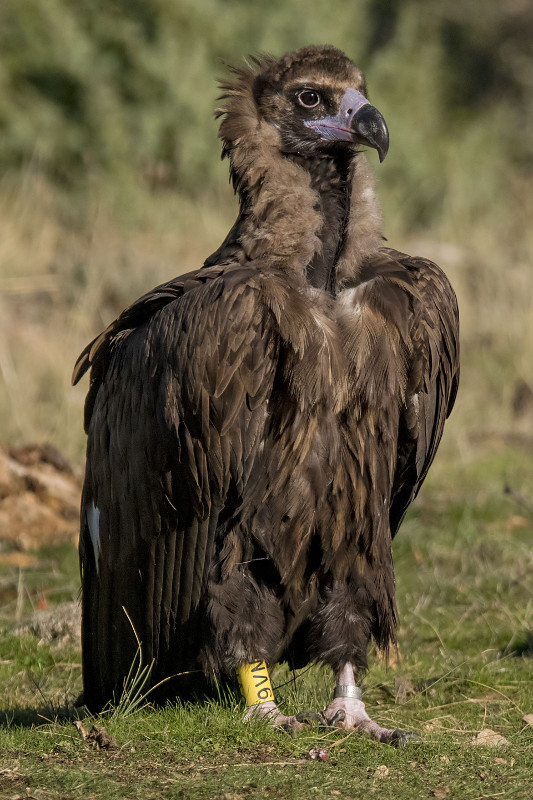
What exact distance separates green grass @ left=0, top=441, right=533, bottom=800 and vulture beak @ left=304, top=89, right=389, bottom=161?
211 centimetres

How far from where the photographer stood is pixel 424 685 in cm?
500

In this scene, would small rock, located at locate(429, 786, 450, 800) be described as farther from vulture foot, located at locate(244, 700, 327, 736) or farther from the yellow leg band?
the yellow leg band

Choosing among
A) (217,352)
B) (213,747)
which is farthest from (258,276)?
(213,747)

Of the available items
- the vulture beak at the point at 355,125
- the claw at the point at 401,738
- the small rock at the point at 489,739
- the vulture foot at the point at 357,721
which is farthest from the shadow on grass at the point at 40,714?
the vulture beak at the point at 355,125

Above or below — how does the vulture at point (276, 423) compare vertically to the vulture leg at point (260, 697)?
above

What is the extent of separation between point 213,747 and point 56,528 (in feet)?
13.2

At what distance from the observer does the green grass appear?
141 inches

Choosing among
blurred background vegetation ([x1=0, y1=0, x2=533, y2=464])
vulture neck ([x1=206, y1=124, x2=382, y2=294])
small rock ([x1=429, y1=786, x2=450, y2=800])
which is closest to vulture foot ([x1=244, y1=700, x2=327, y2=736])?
small rock ([x1=429, y1=786, x2=450, y2=800])

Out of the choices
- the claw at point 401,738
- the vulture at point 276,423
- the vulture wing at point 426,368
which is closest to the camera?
the claw at point 401,738

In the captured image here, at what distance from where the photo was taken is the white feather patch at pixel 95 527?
4621 mm

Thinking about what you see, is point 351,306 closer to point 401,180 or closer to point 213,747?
point 213,747

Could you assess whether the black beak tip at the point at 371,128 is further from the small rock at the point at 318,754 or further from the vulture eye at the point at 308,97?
the small rock at the point at 318,754

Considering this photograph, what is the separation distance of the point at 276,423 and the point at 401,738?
3.75 ft

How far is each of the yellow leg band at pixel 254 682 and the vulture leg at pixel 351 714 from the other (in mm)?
235
